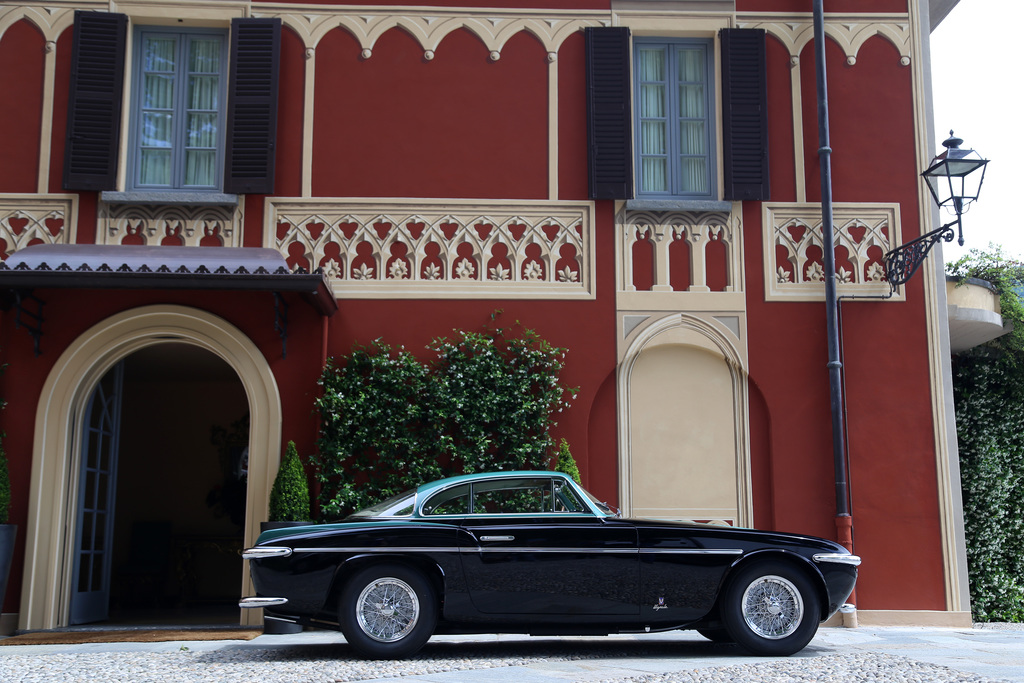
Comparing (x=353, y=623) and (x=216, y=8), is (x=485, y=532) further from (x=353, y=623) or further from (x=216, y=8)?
(x=216, y=8)

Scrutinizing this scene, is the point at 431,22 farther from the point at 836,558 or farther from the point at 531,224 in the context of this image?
the point at 836,558

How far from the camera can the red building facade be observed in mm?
9852

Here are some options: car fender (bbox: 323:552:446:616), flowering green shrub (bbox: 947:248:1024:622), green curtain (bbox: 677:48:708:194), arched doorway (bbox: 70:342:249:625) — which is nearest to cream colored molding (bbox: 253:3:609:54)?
green curtain (bbox: 677:48:708:194)

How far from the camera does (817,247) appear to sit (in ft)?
34.1

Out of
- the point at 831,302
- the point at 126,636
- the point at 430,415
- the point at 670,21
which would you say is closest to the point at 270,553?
the point at 126,636

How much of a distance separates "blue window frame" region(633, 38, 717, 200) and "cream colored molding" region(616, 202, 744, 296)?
14.1 inches

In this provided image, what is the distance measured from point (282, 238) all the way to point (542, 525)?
15.6 feet

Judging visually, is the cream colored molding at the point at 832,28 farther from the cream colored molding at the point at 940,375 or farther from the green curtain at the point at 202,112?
the green curtain at the point at 202,112

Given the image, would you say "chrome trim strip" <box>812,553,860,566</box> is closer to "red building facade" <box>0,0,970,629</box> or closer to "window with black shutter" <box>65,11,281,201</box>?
"red building facade" <box>0,0,970,629</box>

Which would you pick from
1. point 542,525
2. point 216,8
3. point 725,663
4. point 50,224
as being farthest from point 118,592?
point 725,663

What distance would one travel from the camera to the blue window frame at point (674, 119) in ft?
35.0

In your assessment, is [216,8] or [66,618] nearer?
[66,618]

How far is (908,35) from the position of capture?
10.8 meters

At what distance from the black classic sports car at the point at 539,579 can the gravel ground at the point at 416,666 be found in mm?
224
